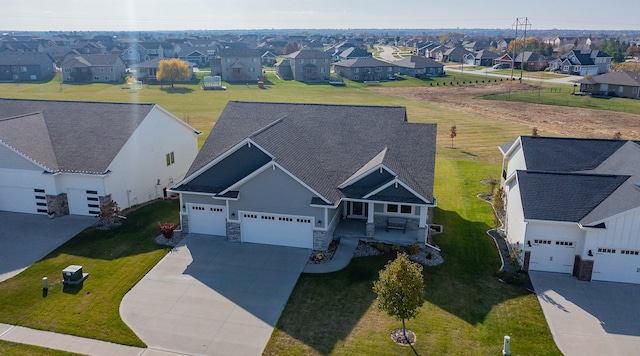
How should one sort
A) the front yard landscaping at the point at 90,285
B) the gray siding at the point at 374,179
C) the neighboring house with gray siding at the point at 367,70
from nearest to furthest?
1. the front yard landscaping at the point at 90,285
2. the gray siding at the point at 374,179
3. the neighboring house with gray siding at the point at 367,70

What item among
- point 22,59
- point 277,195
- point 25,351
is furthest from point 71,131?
point 22,59

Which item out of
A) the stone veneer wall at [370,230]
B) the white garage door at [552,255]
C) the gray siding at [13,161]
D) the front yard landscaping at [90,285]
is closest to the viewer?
the front yard landscaping at [90,285]

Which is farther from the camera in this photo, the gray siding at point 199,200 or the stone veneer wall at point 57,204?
the stone veneer wall at point 57,204

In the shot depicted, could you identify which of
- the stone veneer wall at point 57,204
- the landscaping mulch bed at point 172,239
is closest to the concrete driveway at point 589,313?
the landscaping mulch bed at point 172,239

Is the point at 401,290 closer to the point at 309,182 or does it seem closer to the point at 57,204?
the point at 309,182

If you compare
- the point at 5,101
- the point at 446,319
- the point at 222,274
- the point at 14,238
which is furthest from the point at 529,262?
the point at 5,101

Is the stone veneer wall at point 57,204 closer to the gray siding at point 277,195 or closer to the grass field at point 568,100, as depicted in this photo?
the gray siding at point 277,195

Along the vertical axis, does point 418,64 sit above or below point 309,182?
above
